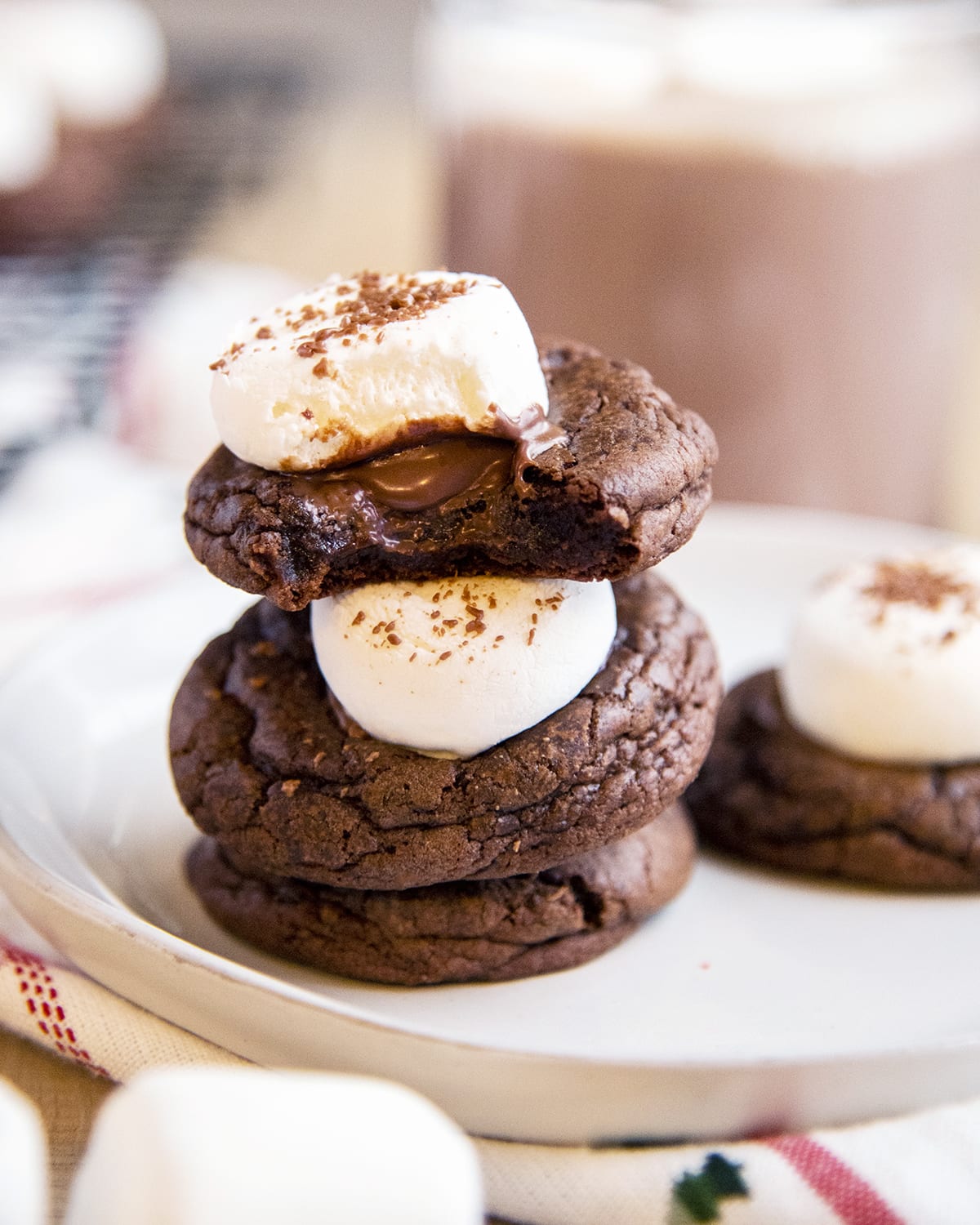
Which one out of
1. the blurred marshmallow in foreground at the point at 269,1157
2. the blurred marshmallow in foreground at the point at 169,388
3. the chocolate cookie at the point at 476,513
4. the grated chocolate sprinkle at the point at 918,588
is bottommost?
the blurred marshmallow in foreground at the point at 169,388

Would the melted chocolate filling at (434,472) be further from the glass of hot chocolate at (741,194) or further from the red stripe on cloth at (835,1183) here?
the glass of hot chocolate at (741,194)

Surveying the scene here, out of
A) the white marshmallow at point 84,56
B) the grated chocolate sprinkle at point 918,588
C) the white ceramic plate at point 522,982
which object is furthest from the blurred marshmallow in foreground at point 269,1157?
the white marshmallow at point 84,56

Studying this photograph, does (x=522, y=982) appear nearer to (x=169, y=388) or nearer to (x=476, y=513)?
(x=476, y=513)

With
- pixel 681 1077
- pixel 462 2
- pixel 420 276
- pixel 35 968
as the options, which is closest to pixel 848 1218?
pixel 681 1077

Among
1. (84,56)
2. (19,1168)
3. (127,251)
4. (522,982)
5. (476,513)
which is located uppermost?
(476,513)

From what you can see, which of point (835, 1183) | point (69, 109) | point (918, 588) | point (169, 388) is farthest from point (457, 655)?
point (69, 109)

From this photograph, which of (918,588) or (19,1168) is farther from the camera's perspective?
(918,588)
